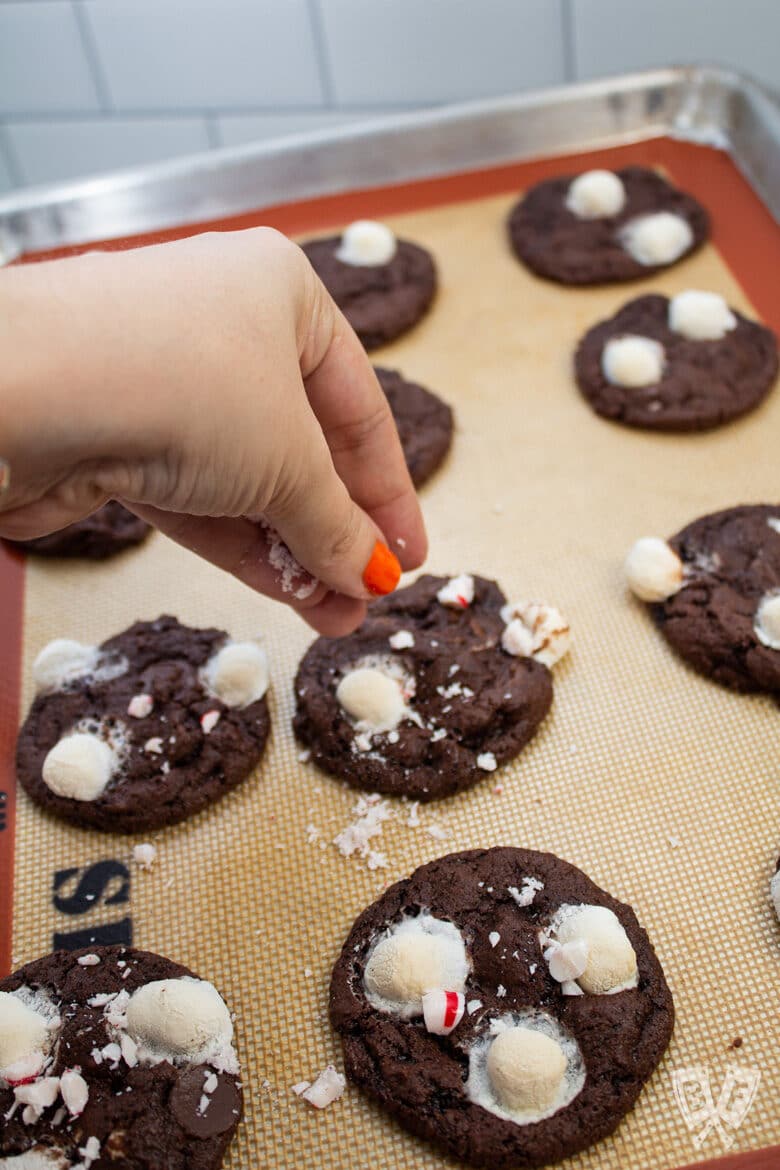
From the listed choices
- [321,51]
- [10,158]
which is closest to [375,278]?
[321,51]

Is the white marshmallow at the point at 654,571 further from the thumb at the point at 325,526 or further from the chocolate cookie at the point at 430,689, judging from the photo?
the thumb at the point at 325,526

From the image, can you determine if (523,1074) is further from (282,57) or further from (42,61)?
(42,61)

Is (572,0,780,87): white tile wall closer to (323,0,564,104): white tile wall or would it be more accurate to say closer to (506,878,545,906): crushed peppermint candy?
(323,0,564,104): white tile wall

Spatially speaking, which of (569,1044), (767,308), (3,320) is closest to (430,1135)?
(569,1044)

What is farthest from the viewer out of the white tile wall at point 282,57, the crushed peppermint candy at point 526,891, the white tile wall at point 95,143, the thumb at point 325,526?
the white tile wall at point 95,143

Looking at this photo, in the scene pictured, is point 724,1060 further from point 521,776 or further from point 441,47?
point 441,47

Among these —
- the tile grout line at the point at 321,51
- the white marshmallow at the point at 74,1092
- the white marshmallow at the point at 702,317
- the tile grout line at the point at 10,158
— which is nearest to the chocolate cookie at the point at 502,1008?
the white marshmallow at the point at 74,1092
